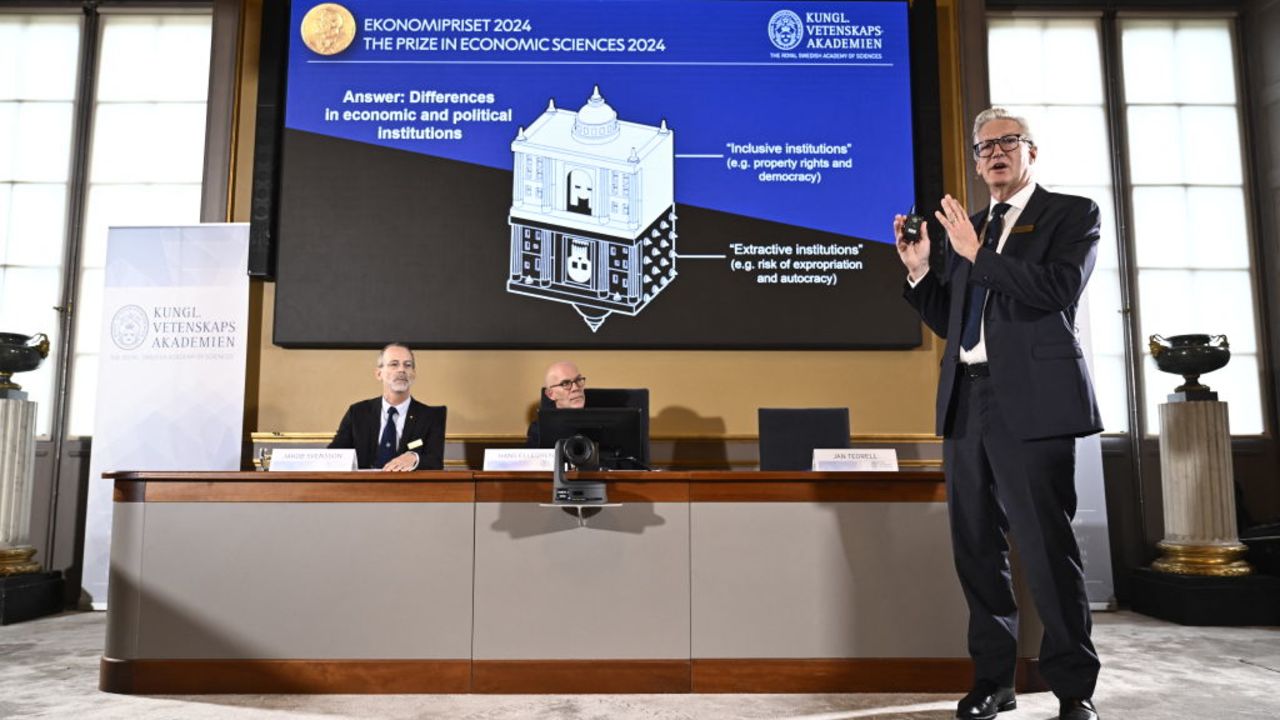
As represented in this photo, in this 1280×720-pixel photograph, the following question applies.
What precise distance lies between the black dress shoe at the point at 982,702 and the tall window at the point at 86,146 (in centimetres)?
515

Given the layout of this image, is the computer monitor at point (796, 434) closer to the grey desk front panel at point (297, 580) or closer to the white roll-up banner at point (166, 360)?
the grey desk front panel at point (297, 580)

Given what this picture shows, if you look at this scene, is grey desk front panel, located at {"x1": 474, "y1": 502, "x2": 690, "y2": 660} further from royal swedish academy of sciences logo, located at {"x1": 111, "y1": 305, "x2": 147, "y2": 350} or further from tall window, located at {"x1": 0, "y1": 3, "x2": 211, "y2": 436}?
tall window, located at {"x1": 0, "y1": 3, "x2": 211, "y2": 436}

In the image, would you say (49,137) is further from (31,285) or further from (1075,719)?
(1075,719)

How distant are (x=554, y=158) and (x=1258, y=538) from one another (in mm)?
4394

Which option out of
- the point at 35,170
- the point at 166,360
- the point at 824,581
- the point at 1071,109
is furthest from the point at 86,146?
the point at 1071,109

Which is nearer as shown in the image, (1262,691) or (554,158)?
(1262,691)

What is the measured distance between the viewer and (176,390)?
192 inches

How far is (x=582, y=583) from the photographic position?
2883mm

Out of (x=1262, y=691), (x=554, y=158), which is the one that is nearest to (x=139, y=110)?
(x=554, y=158)

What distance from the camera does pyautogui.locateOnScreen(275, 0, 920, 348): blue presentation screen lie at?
16.3ft

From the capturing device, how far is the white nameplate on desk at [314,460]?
3.04 metres

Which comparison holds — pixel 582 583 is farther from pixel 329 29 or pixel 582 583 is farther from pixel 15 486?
pixel 329 29

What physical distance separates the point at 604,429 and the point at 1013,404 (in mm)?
1350

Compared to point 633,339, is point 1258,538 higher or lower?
lower
